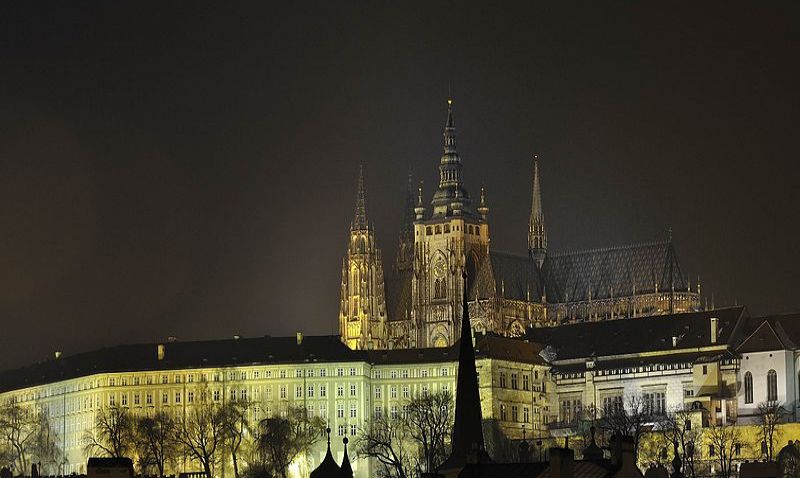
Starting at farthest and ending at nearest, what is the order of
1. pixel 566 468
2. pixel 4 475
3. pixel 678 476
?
1. pixel 4 475
2. pixel 678 476
3. pixel 566 468

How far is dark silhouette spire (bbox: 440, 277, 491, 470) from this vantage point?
10781 cm

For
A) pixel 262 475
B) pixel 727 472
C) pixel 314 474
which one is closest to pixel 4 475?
pixel 262 475

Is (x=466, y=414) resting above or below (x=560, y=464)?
above

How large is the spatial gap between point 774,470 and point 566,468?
1560 cm

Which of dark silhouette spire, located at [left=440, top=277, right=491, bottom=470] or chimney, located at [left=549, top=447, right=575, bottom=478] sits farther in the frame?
dark silhouette spire, located at [left=440, top=277, right=491, bottom=470]

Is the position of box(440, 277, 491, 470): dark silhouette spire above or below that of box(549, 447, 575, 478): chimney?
above

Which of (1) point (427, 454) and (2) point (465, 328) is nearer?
(2) point (465, 328)

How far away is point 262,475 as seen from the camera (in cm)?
18400

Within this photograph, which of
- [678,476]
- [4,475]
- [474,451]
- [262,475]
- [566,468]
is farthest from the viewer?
[262,475]

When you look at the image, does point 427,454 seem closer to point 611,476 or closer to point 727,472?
point 727,472

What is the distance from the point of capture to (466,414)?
108812 millimetres

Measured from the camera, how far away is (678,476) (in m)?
118

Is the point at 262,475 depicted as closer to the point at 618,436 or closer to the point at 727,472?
the point at 727,472

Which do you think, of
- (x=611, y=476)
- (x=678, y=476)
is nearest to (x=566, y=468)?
(x=611, y=476)
